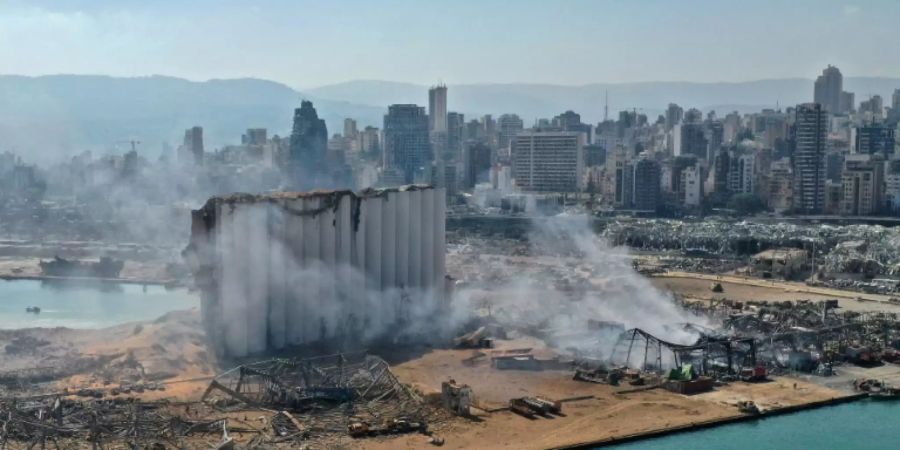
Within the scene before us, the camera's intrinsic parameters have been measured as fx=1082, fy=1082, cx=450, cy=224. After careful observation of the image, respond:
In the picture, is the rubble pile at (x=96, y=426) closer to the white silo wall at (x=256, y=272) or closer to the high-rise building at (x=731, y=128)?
the white silo wall at (x=256, y=272)

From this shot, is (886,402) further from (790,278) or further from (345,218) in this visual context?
(790,278)

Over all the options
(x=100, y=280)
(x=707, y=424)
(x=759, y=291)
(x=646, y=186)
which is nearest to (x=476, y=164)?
(x=646, y=186)

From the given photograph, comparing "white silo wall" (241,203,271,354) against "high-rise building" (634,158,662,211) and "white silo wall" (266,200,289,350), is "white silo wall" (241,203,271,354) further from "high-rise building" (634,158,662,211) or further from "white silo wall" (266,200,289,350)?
"high-rise building" (634,158,662,211)

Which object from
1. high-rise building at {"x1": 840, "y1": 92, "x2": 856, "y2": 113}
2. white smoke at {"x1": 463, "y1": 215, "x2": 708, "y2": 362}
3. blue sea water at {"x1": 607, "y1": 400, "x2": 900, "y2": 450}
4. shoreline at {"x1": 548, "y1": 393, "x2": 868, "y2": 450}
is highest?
high-rise building at {"x1": 840, "y1": 92, "x2": 856, "y2": 113}

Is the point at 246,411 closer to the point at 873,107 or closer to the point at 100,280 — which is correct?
the point at 100,280

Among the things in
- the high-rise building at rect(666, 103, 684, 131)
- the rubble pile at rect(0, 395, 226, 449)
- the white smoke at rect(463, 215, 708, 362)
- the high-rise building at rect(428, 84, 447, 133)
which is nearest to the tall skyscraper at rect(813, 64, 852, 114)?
the high-rise building at rect(666, 103, 684, 131)

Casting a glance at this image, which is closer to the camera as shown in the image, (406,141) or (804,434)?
(804,434)

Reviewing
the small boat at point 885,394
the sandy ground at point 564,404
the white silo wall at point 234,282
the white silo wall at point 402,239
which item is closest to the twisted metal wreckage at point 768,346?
the sandy ground at point 564,404
